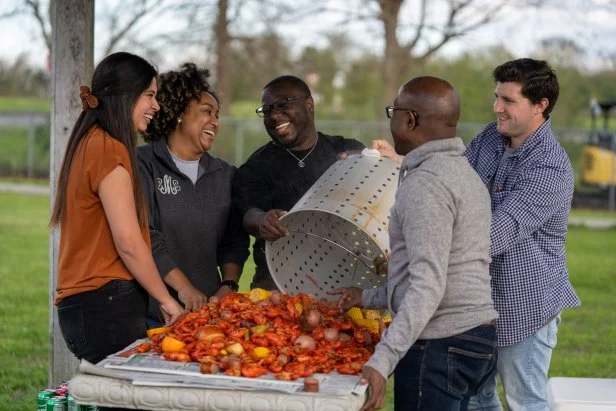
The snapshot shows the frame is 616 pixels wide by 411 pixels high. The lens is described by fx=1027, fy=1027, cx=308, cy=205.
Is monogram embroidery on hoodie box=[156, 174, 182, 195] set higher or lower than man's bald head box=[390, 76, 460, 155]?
lower

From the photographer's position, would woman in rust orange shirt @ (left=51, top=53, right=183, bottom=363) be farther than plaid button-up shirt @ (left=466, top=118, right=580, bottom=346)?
No

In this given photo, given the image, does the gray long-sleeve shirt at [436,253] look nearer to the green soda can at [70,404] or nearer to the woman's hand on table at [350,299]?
the woman's hand on table at [350,299]

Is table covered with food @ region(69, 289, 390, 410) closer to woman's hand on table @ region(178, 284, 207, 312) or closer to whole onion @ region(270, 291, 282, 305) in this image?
whole onion @ region(270, 291, 282, 305)

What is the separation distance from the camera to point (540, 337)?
3.89 m

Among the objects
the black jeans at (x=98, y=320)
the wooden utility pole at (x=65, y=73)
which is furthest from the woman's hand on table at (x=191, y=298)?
the wooden utility pole at (x=65, y=73)

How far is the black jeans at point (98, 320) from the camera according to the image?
3.64m

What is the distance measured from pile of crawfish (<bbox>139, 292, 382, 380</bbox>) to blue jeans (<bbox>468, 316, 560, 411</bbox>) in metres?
0.57

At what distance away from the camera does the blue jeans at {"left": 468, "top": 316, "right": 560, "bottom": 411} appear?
12.7 feet

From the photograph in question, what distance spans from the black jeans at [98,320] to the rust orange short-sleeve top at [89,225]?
33 mm

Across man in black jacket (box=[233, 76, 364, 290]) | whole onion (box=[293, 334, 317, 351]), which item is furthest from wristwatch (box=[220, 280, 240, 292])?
whole onion (box=[293, 334, 317, 351])

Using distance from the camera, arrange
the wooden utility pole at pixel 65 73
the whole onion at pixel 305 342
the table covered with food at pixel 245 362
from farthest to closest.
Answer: the wooden utility pole at pixel 65 73 < the whole onion at pixel 305 342 < the table covered with food at pixel 245 362

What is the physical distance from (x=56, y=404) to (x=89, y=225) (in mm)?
979

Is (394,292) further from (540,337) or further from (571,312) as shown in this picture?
(571,312)

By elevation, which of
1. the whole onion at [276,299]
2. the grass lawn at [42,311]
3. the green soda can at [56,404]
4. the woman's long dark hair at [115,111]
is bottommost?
the grass lawn at [42,311]
